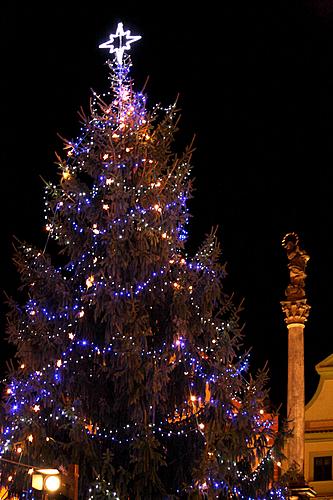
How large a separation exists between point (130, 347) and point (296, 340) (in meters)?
10.6

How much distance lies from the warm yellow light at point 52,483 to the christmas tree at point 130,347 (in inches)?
73.0

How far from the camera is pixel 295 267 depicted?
86.3ft

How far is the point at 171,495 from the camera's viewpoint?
1580cm

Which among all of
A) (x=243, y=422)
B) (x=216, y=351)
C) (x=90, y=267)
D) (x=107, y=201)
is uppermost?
(x=107, y=201)

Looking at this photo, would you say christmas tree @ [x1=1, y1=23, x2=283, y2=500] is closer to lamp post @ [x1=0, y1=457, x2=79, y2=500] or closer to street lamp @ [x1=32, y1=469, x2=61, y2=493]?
lamp post @ [x1=0, y1=457, x2=79, y2=500]

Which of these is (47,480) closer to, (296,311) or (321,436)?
(296,311)

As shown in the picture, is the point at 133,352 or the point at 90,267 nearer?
the point at 133,352

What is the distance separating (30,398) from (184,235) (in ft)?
13.2

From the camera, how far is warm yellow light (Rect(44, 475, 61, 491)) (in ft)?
44.0

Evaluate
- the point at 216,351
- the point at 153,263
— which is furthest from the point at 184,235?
the point at 216,351

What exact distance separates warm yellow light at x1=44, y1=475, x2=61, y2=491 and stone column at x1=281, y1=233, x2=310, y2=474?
11938 mm

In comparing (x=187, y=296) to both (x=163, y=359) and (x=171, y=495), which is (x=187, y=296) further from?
(x=171, y=495)

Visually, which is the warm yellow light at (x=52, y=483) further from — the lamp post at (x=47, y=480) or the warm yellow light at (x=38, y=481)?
the warm yellow light at (x=38, y=481)

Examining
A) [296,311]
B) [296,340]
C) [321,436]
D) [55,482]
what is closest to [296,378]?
[296,340]
